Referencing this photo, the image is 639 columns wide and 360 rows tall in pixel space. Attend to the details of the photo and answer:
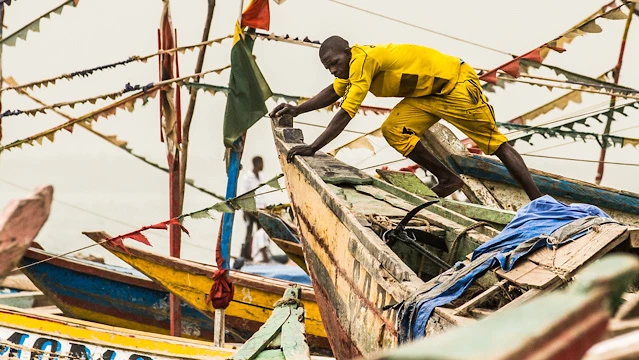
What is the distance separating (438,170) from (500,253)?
3101 mm

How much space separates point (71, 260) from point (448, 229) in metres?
4.95

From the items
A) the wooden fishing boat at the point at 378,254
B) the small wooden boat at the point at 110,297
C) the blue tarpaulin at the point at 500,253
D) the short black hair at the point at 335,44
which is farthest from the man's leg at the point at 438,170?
the small wooden boat at the point at 110,297

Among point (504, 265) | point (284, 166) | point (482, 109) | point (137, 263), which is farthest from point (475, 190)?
point (504, 265)

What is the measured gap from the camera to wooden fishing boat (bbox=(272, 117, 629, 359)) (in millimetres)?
3209

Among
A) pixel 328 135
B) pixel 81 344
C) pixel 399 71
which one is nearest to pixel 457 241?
pixel 328 135

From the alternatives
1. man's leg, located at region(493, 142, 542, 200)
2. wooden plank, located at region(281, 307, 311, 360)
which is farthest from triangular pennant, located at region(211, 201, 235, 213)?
man's leg, located at region(493, 142, 542, 200)

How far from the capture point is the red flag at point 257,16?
6.58 meters

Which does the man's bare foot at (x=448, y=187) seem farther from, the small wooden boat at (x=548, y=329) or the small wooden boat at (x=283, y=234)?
the small wooden boat at (x=548, y=329)

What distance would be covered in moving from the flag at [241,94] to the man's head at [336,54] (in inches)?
45.3

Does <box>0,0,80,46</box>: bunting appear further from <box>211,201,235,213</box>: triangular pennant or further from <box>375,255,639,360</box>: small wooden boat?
<box>375,255,639,360</box>: small wooden boat

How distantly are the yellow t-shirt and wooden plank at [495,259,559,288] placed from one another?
233 centimetres

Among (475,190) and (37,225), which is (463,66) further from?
(37,225)

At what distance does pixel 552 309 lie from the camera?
3.69 feet

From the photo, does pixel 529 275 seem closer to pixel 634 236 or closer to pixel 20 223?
pixel 634 236
